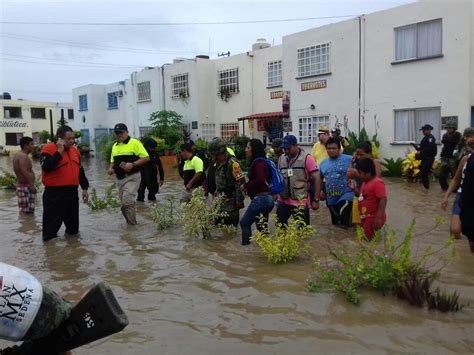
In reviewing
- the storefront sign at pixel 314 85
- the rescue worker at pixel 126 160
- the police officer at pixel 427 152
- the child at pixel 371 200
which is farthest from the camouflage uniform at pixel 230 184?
the storefront sign at pixel 314 85

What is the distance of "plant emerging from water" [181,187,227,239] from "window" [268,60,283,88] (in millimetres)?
15664

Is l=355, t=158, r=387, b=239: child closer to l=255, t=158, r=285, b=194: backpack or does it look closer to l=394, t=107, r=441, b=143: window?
l=255, t=158, r=285, b=194: backpack

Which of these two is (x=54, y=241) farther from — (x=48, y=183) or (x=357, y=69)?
(x=357, y=69)

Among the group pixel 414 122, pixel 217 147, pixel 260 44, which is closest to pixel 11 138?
pixel 260 44

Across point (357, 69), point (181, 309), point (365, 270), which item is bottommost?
point (181, 309)

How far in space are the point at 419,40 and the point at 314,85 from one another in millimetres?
4738

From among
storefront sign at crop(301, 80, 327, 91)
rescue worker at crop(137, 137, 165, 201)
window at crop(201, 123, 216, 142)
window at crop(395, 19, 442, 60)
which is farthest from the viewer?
window at crop(201, 123, 216, 142)

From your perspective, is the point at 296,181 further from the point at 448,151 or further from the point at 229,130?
the point at 229,130

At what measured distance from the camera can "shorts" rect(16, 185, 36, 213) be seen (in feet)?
35.9

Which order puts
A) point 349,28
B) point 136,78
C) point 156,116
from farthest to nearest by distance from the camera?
point 136,78, point 156,116, point 349,28

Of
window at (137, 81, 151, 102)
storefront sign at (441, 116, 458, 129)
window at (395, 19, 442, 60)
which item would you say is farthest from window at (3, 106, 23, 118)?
storefront sign at (441, 116, 458, 129)

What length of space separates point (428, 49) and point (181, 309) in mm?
14084

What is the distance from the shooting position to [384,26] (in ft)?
56.1

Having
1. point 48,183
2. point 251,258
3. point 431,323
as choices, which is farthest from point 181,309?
point 48,183
